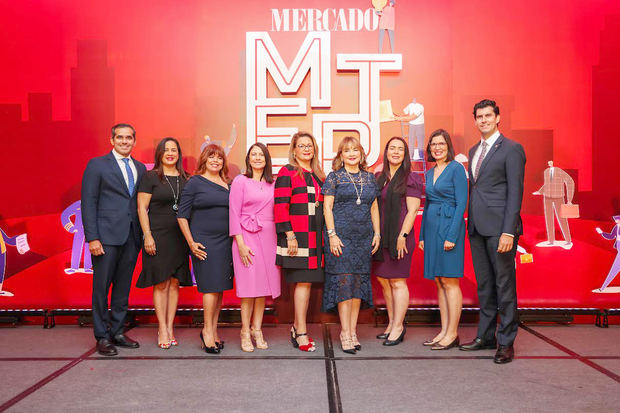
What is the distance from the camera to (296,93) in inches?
162

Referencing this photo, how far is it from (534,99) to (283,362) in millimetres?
3298

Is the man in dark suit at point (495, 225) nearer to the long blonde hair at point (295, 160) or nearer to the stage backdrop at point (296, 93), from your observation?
the stage backdrop at point (296, 93)

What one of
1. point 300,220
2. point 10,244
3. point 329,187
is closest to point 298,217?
point 300,220

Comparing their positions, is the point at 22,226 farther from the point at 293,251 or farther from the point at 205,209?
the point at 293,251

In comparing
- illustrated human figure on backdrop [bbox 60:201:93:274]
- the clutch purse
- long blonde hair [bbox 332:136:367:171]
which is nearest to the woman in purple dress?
long blonde hair [bbox 332:136:367:171]

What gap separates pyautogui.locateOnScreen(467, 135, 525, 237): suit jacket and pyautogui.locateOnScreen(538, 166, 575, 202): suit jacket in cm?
123

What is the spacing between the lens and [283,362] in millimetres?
3018

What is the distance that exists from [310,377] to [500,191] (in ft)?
6.04

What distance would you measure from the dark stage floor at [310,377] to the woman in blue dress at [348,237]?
395mm

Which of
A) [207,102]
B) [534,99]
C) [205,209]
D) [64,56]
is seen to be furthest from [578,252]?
[64,56]

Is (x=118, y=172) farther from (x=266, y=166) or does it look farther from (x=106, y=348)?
(x=106, y=348)

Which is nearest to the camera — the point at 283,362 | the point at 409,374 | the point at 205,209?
the point at 409,374

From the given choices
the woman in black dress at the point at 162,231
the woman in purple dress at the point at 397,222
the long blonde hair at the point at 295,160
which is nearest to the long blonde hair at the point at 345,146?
the long blonde hair at the point at 295,160

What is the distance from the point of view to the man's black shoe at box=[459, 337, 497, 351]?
3260 millimetres
